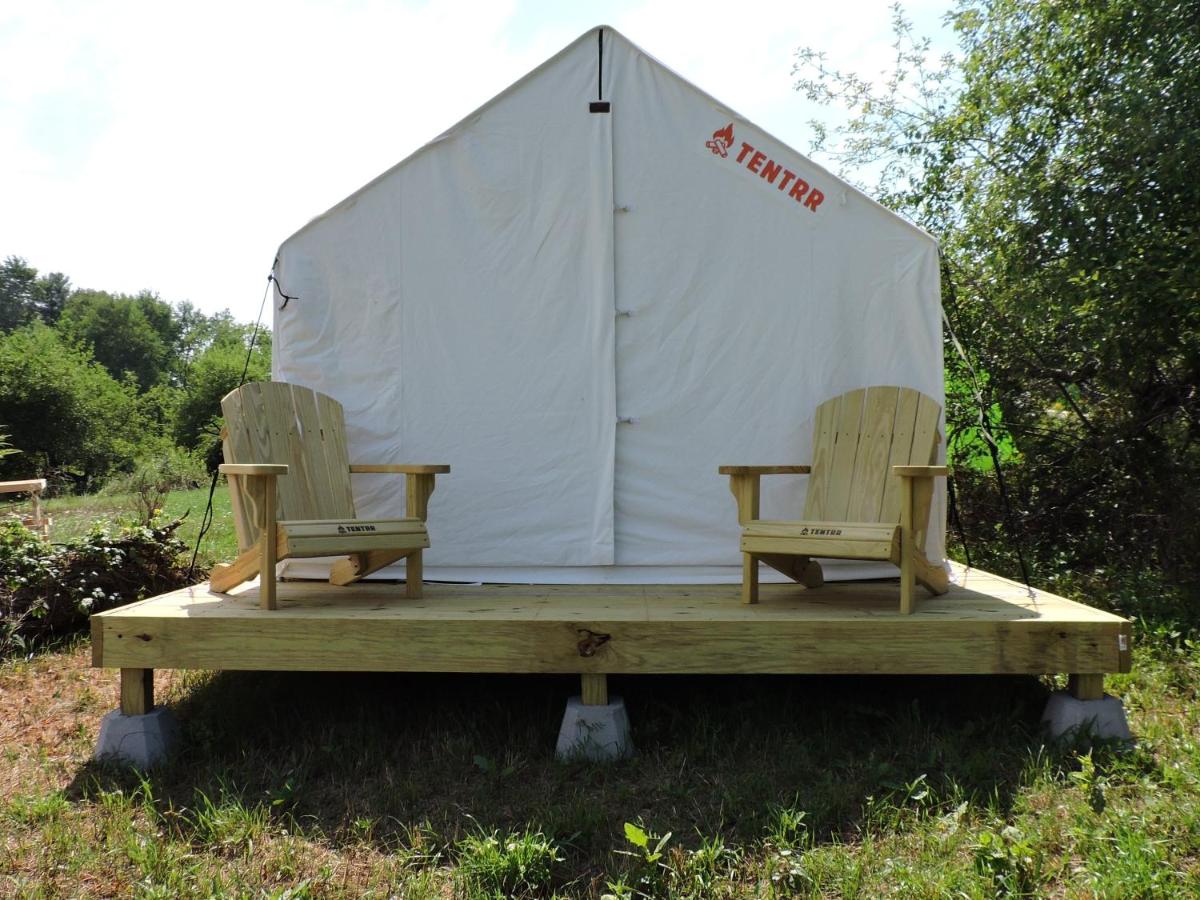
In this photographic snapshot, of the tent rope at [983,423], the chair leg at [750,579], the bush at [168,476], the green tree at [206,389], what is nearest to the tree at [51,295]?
the green tree at [206,389]

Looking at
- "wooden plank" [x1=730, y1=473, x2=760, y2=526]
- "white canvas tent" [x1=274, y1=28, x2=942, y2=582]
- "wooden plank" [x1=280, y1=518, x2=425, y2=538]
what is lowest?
"wooden plank" [x1=280, y1=518, x2=425, y2=538]

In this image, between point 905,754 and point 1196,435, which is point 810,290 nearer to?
point 905,754

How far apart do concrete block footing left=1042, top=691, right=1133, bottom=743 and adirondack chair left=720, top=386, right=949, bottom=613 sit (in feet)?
1.94

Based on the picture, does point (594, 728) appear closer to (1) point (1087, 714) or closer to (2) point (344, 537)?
(2) point (344, 537)

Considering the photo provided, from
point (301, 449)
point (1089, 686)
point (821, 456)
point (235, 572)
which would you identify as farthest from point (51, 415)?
point (1089, 686)

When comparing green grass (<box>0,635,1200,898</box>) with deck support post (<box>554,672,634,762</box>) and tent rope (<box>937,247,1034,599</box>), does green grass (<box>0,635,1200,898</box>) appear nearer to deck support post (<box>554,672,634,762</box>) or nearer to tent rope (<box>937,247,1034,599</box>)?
deck support post (<box>554,672,634,762</box>)

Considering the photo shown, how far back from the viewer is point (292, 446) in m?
3.61

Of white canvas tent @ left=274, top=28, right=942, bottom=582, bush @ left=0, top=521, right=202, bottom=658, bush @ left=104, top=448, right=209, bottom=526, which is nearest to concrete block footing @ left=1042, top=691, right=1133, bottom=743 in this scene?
white canvas tent @ left=274, top=28, right=942, bottom=582

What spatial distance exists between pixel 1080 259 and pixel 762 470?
2780 mm

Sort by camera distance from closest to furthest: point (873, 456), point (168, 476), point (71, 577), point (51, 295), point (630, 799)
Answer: point (630, 799), point (873, 456), point (71, 577), point (168, 476), point (51, 295)

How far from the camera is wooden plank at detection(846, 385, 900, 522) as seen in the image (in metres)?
3.58

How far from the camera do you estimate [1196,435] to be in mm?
5430

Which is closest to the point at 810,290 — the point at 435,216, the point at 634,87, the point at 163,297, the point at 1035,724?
the point at 634,87

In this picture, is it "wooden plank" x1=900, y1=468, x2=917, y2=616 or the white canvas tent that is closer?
"wooden plank" x1=900, y1=468, x2=917, y2=616
